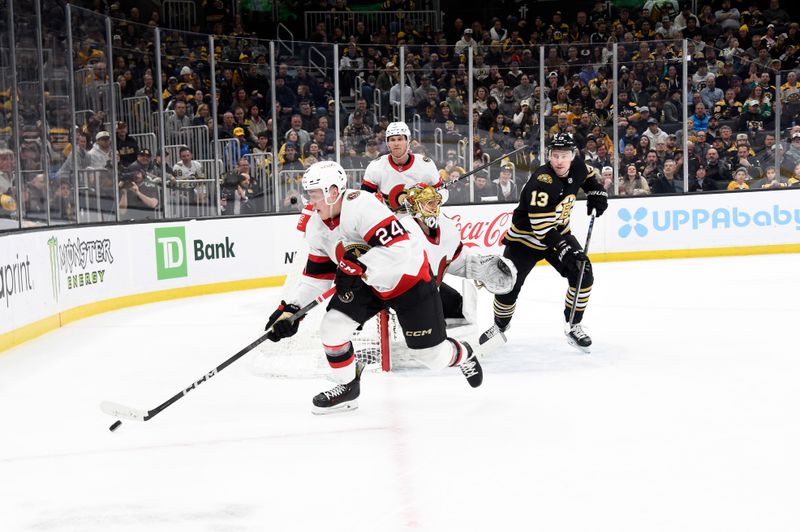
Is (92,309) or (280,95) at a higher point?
(280,95)

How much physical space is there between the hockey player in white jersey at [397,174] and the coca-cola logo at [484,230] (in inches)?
164

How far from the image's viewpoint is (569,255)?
5602mm

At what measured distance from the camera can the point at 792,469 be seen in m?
3.42

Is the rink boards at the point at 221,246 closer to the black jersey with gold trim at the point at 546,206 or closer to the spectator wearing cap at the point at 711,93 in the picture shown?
the spectator wearing cap at the point at 711,93

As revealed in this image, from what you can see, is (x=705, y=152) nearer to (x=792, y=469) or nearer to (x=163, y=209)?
(x=163, y=209)

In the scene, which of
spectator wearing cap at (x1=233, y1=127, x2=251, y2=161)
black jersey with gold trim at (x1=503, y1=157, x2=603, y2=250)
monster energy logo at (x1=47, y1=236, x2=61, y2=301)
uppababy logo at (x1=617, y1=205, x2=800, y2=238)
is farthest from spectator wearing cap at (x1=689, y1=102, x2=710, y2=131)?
monster energy logo at (x1=47, y1=236, x2=61, y2=301)

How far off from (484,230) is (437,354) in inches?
253

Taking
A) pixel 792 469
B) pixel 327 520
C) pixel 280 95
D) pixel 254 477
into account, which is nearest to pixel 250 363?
pixel 254 477

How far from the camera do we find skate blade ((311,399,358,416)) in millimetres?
4395

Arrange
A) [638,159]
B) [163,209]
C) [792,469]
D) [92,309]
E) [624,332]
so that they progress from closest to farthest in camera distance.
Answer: [792,469]
[624,332]
[92,309]
[163,209]
[638,159]

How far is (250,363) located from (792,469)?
10.3 ft

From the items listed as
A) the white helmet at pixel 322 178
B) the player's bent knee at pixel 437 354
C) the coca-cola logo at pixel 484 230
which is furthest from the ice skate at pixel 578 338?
the coca-cola logo at pixel 484 230

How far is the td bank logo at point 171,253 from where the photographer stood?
339 inches

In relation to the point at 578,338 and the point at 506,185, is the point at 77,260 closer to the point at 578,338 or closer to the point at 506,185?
the point at 578,338
